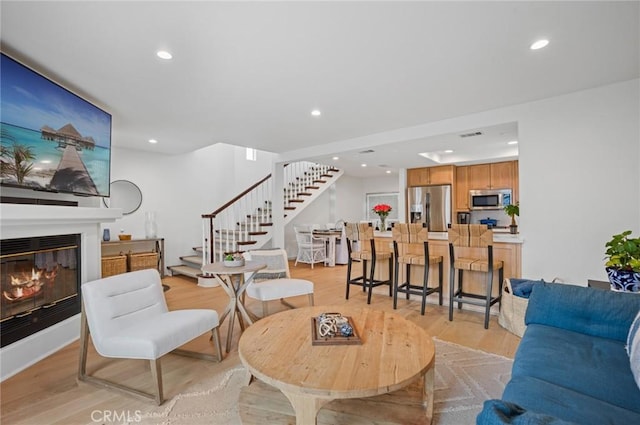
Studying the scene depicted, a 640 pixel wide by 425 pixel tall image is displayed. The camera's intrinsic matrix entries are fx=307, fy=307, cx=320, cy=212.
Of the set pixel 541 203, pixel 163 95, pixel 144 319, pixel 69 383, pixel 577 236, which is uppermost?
pixel 163 95

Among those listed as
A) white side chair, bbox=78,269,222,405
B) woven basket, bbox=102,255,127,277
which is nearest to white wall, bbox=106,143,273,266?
woven basket, bbox=102,255,127,277

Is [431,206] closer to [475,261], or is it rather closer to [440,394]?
[475,261]

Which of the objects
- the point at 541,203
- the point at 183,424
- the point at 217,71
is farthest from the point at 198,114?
the point at 541,203

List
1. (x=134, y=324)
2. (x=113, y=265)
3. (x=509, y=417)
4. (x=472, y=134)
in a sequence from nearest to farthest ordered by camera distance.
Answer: (x=509, y=417) → (x=134, y=324) → (x=472, y=134) → (x=113, y=265)

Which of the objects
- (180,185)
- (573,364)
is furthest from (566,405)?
(180,185)

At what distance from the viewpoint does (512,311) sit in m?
3.10

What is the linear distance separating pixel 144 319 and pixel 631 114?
15.3 ft

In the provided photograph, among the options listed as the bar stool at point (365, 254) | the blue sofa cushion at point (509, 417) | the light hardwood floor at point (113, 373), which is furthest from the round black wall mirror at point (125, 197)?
the blue sofa cushion at point (509, 417)

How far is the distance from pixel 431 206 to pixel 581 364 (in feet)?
18.3

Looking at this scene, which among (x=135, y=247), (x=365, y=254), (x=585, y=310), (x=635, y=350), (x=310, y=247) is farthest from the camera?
Answer: (x=310, y=247)

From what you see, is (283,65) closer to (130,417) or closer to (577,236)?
(130,417)

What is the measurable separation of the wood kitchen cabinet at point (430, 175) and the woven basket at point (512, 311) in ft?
12.5

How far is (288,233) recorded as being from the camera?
8.34 metres

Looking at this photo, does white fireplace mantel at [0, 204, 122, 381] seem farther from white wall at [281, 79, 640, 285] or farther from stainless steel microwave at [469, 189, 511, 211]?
stainless steel microwave at [469, 189, 511, 211]
